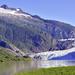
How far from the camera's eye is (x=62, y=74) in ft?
193

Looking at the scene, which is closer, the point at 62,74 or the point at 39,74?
the point at 62,74

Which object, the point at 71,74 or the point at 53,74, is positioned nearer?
the point at 71,74

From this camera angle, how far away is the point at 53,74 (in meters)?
60.1

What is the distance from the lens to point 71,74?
A: 56219 mm

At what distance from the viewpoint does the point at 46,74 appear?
61.7 metres

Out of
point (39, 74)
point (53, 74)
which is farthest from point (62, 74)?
point (39, 74)

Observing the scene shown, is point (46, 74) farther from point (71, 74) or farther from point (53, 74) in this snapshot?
point (71, 74)

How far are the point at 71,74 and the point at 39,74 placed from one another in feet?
31.0

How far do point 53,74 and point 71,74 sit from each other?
4.94m

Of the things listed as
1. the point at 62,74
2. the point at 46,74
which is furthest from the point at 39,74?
the point at 62,74

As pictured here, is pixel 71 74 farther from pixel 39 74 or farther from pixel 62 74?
pixel 39 74

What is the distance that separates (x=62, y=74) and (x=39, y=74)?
650cm

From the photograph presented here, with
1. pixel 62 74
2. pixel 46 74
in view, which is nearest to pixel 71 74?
pixel 62 74

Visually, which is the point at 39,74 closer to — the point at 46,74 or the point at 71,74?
the point at 46,74
